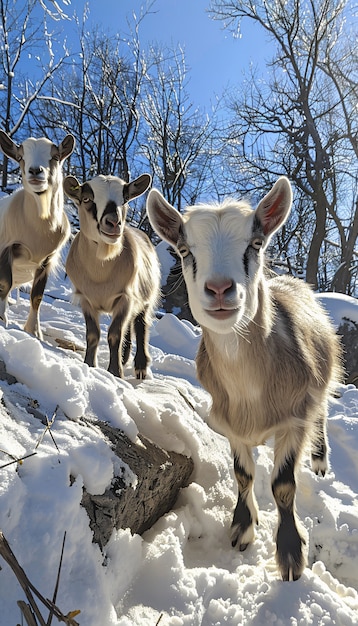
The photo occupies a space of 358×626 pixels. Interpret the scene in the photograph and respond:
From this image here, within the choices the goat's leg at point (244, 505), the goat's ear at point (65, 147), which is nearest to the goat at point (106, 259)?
the goat's ear at point (65, 147)

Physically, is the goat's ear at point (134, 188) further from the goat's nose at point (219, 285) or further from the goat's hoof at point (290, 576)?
the goat's hoof at point (290, 576)

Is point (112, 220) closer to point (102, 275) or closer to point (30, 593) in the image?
point (102, 275)

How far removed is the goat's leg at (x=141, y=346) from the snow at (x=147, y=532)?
1.48 meters

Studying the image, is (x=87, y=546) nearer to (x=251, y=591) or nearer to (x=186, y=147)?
(x=251, y=591)

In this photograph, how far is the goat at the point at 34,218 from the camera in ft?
15.4

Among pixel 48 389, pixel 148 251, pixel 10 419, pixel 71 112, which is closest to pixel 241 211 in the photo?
pixel 48 389

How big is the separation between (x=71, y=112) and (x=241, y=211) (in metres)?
24.0

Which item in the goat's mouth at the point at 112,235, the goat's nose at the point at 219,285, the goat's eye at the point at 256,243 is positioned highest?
the goat's mouth at the point at 112,235

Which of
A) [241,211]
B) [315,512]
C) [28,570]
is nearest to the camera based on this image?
[28,570]

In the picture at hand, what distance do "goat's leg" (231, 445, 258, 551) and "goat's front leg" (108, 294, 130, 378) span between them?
5.85 ft

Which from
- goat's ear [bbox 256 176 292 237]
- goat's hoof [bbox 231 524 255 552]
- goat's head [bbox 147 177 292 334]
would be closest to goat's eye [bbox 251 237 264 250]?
goat's head [bbox 147 177 292 334]

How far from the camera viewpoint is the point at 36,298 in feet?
16.8

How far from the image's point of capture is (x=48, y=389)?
2363 mm

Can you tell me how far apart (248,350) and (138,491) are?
87 cm
